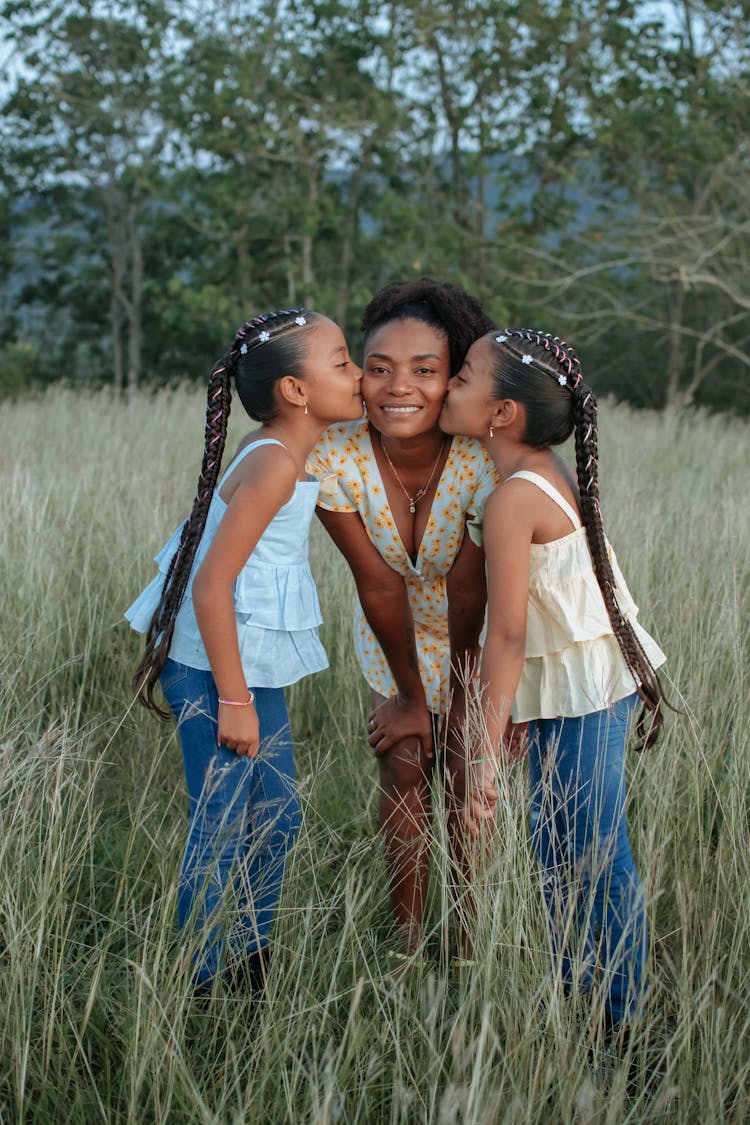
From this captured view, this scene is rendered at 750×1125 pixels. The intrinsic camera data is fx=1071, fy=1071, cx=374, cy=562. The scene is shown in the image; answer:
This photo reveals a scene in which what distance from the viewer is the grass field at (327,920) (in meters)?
1.70

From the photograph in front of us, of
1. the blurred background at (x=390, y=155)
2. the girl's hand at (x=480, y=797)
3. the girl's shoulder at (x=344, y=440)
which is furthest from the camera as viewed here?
the blurred background at (x=390, y=155)

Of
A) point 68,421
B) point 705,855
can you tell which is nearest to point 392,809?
point 705,855

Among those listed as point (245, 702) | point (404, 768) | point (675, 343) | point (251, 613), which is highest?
point (675, 343)

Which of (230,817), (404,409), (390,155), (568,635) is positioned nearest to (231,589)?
(230,817)

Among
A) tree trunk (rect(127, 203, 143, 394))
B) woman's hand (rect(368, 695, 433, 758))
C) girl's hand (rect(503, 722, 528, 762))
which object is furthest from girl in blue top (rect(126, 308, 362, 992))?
tree trunk (rect(127, 203, 143, 394))

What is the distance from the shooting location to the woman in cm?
244

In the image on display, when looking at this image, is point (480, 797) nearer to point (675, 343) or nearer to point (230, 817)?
point (230, 817)

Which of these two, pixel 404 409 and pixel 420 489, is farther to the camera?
pixel 420 489

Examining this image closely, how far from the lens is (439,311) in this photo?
2482 millimetres

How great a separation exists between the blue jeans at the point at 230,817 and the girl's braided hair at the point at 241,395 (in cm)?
6

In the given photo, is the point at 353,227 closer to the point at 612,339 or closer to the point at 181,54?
the point at 181,54

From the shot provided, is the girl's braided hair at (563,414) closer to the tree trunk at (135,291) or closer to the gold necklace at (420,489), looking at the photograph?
the gold necklace at (420,489)

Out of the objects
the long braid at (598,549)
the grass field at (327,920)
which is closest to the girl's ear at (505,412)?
the long braid at (598,549)

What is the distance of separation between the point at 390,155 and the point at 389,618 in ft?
38.0
